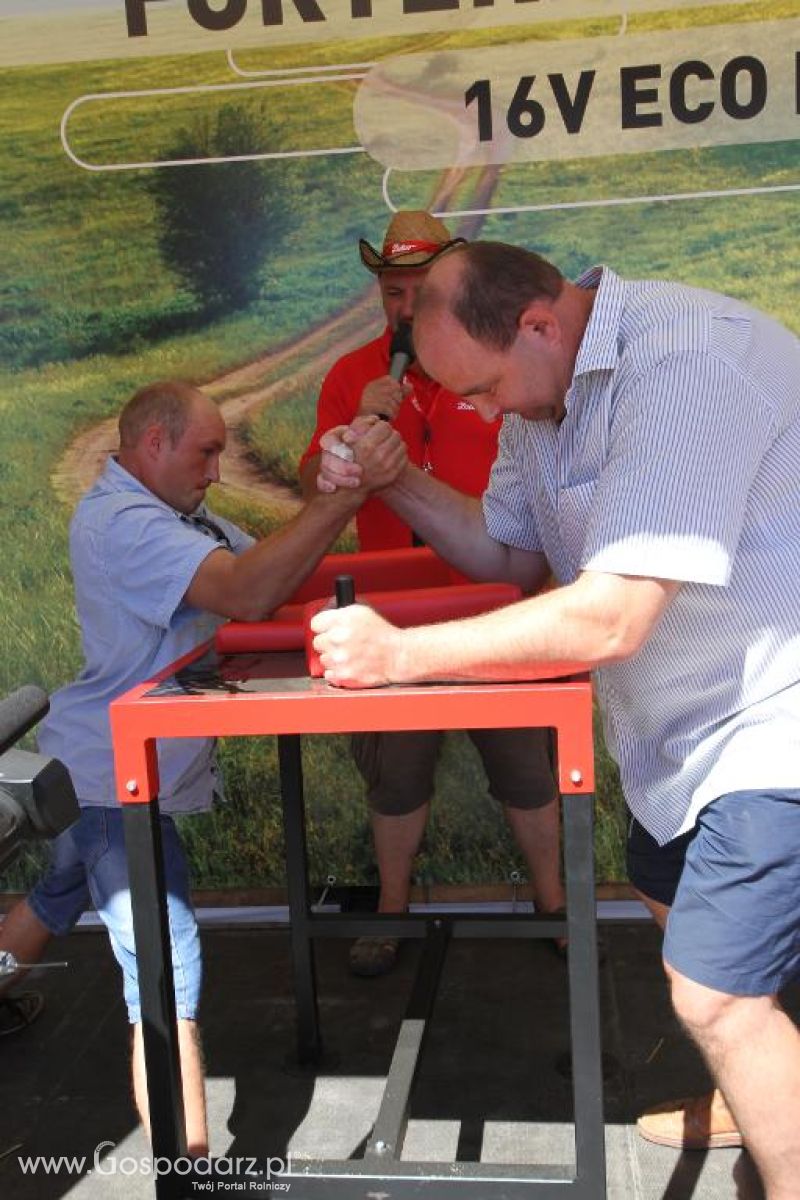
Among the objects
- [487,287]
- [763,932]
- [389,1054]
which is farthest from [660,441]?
[389,1054]

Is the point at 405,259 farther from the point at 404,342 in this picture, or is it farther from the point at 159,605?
the point at 159,605

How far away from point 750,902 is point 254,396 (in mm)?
2205

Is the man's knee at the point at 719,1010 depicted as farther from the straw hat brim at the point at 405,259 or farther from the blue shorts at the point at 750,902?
the straw hat brim at the point at 405,259

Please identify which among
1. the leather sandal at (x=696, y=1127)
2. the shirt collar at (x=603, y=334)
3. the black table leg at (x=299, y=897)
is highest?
the shirt collar at (x=603, y=334)

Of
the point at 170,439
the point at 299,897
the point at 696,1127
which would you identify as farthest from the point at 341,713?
the point at 696,1127

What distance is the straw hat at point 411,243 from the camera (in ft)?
10.6

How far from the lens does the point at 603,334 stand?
1.92m

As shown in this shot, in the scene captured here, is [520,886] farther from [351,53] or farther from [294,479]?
[351,53]

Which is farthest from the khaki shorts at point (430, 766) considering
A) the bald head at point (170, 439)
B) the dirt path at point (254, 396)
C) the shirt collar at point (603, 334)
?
the shirt collar at point (603, 334)

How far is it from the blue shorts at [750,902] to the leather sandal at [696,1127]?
→ 758 millimetres

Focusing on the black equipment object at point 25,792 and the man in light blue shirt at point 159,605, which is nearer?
the black equipment object at point 25,792

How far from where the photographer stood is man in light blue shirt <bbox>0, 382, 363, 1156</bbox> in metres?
2.37

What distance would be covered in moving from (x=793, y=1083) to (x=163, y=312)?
2.58 metres

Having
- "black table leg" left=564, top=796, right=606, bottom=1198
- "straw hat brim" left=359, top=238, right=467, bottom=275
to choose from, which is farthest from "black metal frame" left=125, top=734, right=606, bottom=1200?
"straw hat brim" left=359, top=238, right=467, bottom=275
